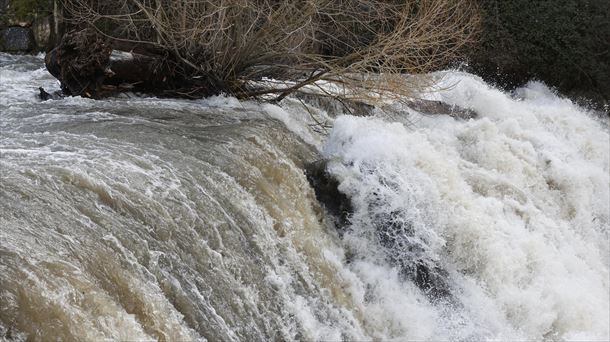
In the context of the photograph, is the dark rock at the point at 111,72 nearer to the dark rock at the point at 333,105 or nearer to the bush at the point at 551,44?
the dark rock at the point at 333,105

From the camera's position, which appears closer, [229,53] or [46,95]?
[46,95]

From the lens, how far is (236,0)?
6887 mm

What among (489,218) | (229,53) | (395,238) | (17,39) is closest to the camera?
(395,238)

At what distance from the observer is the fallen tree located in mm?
6984

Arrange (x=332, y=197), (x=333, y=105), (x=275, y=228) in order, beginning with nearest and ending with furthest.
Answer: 1. (x=275, y=228)
2. (x=332, y=197)
3. (x=333, y=105)

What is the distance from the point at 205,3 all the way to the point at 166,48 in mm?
602

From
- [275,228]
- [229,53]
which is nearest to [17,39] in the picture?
[229,53]

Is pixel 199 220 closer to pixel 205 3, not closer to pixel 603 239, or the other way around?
pixel 205 3

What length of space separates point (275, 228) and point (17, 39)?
7.36 meters

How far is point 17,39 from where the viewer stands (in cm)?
1074

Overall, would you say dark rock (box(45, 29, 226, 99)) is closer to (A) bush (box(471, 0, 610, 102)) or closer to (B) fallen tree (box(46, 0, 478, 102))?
(B) fallen tree (box(46, 0, 478, 102))

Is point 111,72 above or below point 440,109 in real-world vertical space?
below

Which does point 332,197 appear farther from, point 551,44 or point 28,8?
point 551,44

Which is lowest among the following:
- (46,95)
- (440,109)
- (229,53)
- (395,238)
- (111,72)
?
(46,95)
